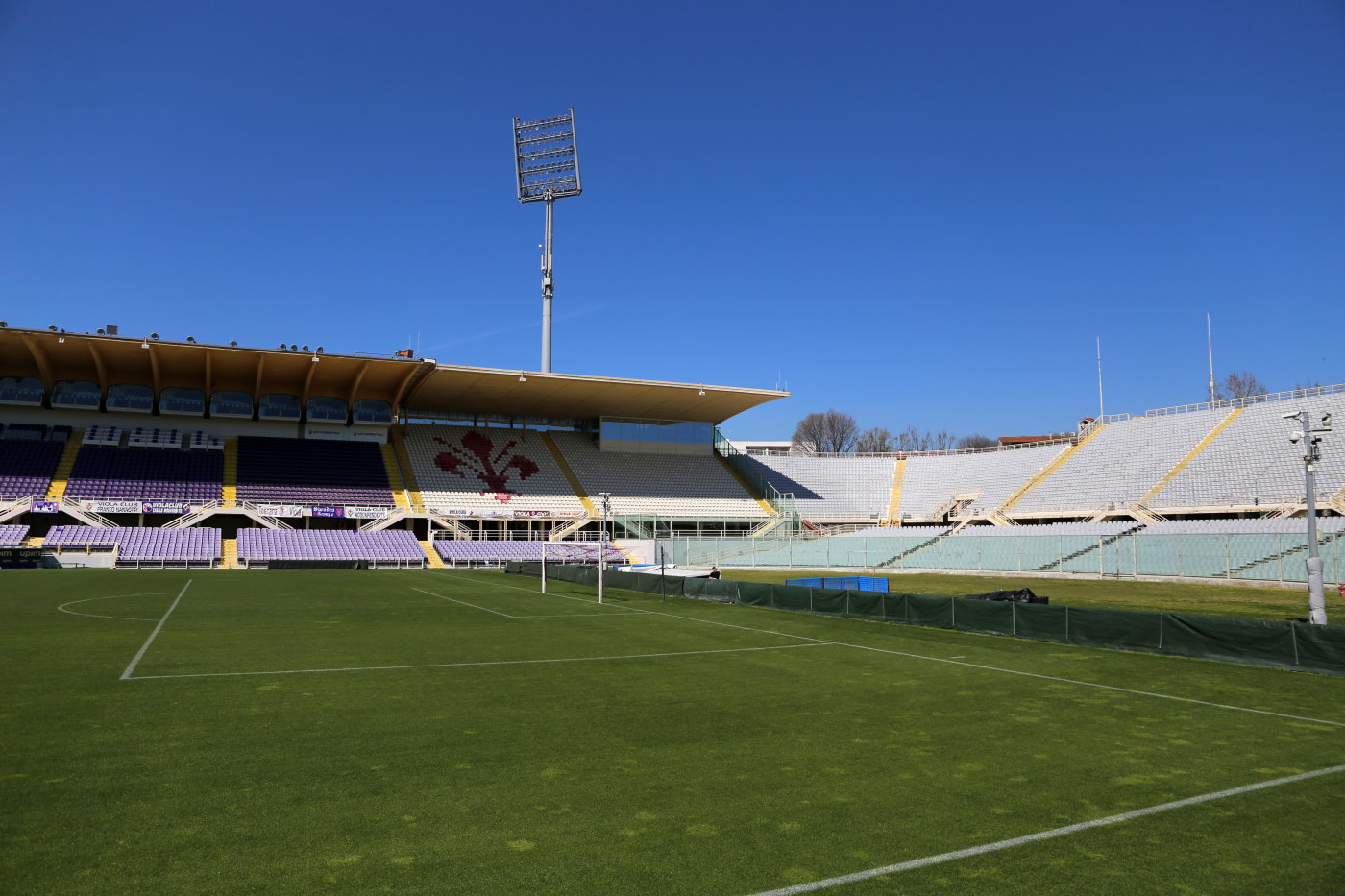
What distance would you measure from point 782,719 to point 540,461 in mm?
59344

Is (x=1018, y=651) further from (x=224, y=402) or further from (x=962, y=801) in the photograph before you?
(x=224, y=402)

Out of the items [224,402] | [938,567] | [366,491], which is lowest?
[938,567]

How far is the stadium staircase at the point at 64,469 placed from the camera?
51.5 m

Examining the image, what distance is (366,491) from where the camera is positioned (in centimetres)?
5909

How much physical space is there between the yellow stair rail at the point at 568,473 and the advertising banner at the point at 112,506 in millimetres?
29076

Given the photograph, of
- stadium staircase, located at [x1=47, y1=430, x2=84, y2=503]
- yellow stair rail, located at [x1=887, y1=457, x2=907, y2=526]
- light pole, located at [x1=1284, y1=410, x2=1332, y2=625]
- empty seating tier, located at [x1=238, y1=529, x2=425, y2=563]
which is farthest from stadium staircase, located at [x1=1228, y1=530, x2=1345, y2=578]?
stadium staircase, located at [x1=47, y1=430, x2=84, y2=503]

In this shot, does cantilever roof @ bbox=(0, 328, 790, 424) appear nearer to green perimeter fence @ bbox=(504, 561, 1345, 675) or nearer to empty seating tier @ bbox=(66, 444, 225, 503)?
empty seating tier @ bbox=(66, 444, 225, 503)

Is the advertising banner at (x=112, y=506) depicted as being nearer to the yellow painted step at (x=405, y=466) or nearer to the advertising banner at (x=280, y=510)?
the advertising banner at (x=280, y=510)

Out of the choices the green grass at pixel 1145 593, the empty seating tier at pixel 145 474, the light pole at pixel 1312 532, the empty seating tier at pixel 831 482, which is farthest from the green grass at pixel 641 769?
the empty seating tier at pixel 831 482

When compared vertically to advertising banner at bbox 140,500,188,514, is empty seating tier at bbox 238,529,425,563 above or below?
below

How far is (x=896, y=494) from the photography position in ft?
243

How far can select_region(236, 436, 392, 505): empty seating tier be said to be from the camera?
57.1 m

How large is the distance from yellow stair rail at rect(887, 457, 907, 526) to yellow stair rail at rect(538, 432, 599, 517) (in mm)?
26015

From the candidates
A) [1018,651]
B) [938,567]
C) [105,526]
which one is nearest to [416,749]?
[1018,651]
